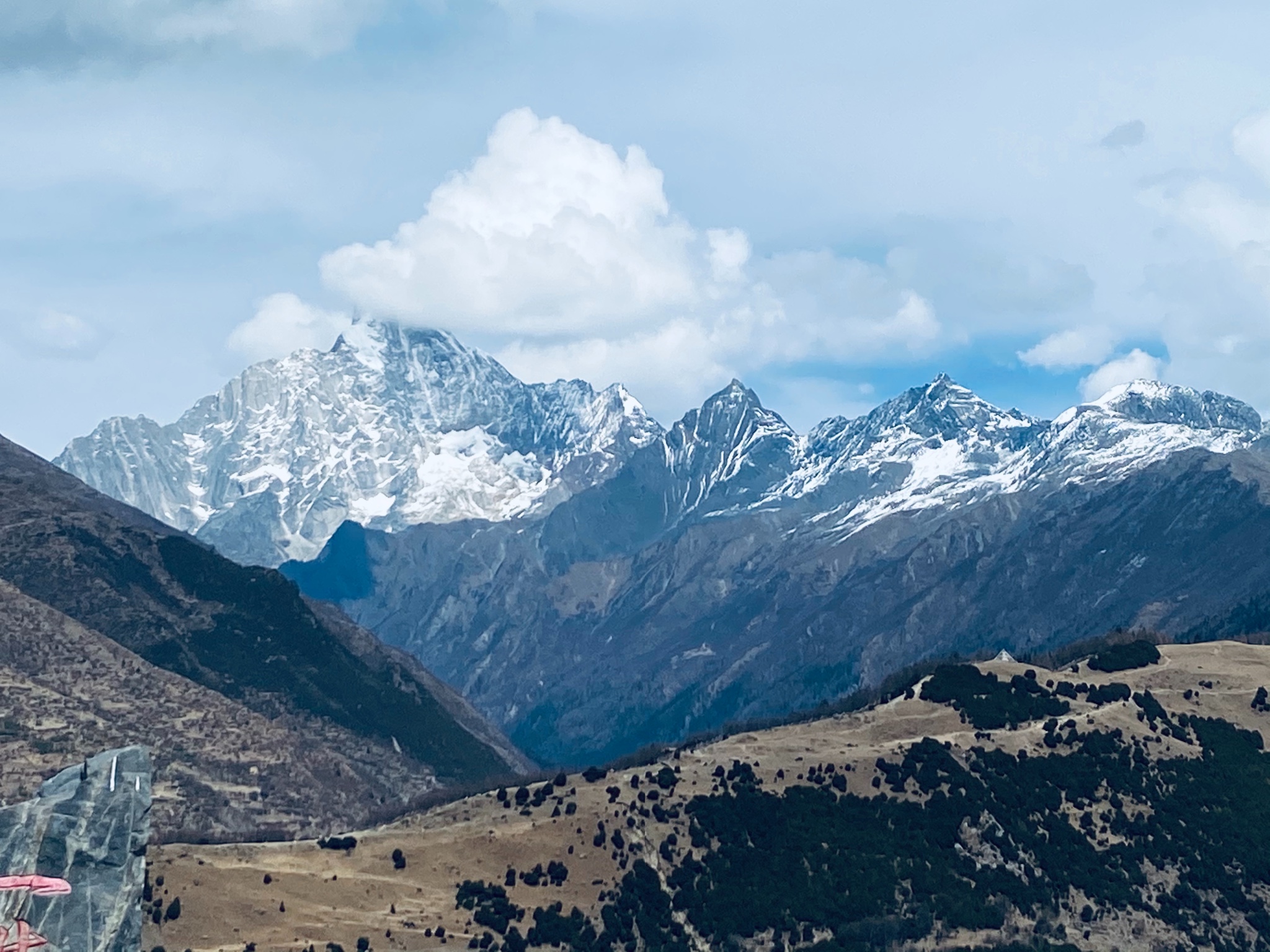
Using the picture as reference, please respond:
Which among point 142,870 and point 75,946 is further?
point 142,870

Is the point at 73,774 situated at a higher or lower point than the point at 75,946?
higher

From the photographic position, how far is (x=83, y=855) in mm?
171750

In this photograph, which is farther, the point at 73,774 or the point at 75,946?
the point at 73,774

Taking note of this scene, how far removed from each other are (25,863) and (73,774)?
38.4 ft

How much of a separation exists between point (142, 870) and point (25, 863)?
11.6 m

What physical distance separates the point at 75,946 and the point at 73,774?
20.0 meters

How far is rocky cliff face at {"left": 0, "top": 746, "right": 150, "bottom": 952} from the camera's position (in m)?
164

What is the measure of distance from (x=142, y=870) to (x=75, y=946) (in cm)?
1322

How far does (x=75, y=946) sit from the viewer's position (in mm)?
164125

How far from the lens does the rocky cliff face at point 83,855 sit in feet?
537

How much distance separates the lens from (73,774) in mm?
178625

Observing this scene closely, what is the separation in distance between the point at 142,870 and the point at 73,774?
1161 cm

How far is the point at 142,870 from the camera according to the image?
176 metres

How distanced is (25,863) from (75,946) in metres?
10.1
